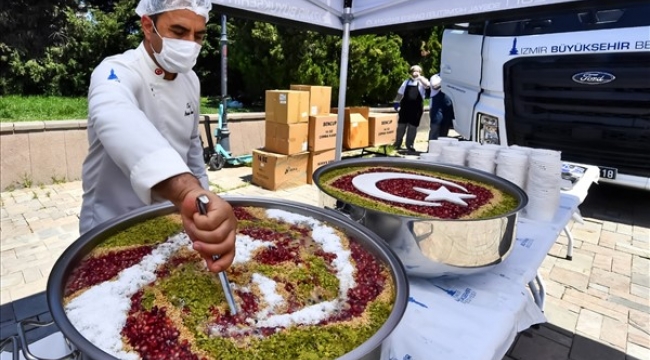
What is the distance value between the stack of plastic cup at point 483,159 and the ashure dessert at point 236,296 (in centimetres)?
127

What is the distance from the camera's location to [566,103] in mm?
4215

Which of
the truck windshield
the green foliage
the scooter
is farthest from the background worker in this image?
the green foliage

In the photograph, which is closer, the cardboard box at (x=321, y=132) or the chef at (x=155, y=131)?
the chef at (x=155, y=131)

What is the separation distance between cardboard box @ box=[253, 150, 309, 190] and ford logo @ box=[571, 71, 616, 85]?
11.8 feet

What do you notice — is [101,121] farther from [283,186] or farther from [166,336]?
[283,186]

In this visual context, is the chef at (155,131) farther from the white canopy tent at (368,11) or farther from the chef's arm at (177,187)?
the white canopy tent at (368,11)

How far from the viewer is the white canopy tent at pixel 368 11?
2.59m

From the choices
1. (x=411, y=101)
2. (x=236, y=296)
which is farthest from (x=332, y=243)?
(x=411, y=101)

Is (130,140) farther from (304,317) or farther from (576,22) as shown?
(576,22)

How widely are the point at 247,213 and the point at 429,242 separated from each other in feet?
2.14

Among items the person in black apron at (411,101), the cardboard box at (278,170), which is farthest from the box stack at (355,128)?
the person in black apron at (411,101)

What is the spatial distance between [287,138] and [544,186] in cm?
407

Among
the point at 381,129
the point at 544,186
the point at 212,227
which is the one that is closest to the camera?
the point at 212,227

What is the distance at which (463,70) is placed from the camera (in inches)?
192
